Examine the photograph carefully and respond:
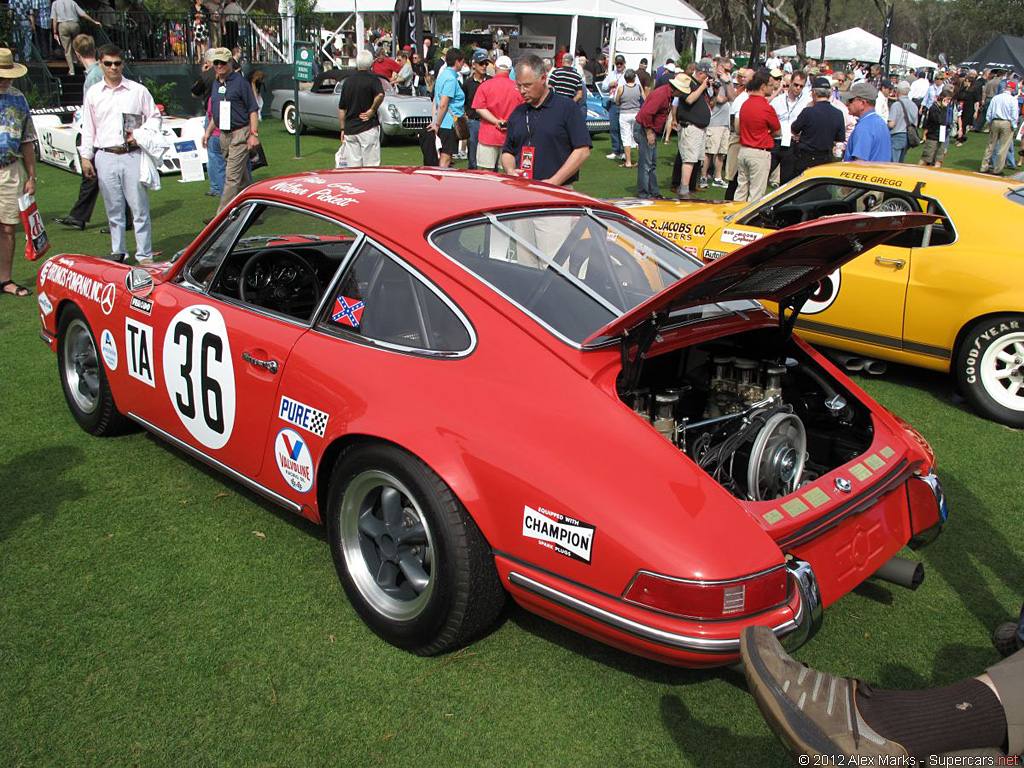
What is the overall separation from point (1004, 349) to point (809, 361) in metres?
2.50

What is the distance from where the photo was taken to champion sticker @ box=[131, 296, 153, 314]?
154 inches

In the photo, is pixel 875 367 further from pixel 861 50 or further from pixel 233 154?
pixel 861 50

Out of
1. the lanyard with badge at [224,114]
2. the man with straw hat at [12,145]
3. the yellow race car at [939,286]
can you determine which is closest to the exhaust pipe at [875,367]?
the yellow race car at [939,286]

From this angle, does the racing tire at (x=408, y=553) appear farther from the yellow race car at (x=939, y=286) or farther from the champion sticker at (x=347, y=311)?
the yellow race car at (x=939, y=286)

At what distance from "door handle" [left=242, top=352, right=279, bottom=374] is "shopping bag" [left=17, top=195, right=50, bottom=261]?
3775mm

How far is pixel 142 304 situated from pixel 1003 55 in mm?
42707

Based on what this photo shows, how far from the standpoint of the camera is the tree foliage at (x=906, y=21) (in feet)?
176

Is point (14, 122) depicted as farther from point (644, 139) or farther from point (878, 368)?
point (644, 139)

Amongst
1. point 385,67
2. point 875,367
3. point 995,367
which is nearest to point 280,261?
point 875,367

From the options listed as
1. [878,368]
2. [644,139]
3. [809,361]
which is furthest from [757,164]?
[809,361]

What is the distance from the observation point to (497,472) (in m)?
2.61

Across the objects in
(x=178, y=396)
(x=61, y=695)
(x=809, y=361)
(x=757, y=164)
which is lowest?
(x=61, y=695)

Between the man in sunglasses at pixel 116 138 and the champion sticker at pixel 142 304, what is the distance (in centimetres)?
324

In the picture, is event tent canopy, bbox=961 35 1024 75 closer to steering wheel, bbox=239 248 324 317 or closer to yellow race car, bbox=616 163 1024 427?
yellow race car, bbox=616 163 1024 427
